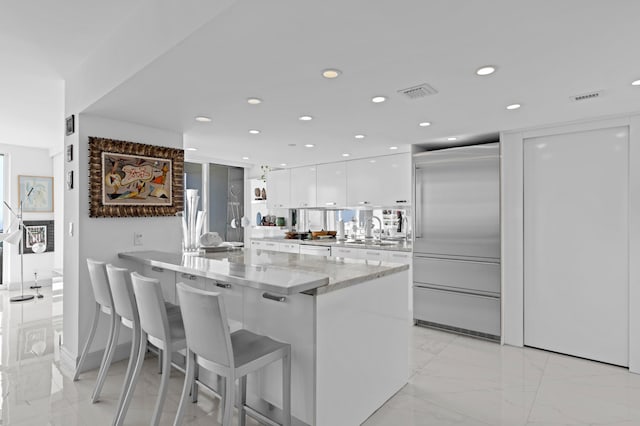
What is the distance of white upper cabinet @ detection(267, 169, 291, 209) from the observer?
6.43 m

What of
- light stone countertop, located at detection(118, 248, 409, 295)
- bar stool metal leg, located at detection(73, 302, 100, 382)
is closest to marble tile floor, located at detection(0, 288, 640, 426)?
bar stool metal leg, located at detection(73, 302, 100, 382)

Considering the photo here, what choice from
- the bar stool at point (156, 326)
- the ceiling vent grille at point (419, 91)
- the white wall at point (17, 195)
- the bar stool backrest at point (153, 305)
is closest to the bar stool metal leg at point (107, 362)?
the bar stool at point (156, 326)

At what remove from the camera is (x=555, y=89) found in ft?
8.01

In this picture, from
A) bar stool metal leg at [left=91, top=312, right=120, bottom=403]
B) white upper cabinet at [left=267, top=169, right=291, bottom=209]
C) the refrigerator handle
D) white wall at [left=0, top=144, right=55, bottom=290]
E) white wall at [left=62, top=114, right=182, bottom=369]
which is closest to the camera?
bar stool metal leg at [left=91, top=312, right=120, bottom=403]

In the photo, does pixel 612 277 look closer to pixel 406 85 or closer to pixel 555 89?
pixel 555 89

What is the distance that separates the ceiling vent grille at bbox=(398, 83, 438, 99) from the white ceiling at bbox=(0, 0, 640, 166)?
6 cm

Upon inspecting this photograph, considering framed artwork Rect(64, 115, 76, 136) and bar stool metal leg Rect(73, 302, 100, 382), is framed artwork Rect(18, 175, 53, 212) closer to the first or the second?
framed artwork Rect(64, 115, 76, 136)

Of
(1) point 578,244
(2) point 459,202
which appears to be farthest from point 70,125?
(1) point 578,244

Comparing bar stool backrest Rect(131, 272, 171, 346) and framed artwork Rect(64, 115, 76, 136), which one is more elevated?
framed artwork Rect(64, 115, 76, 136)

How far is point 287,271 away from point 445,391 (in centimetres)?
161

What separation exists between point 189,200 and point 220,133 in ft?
2.66

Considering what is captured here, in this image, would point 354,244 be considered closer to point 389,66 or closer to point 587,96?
point 587,96

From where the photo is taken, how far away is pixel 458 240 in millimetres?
3951

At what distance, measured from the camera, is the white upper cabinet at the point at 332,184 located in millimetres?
5555
